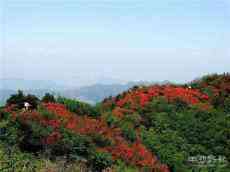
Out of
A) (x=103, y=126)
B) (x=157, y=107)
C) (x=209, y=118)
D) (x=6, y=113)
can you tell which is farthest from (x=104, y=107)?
(x=6, y=113)

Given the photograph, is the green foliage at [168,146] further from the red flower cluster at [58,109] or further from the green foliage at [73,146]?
the green foliage at [73,146]

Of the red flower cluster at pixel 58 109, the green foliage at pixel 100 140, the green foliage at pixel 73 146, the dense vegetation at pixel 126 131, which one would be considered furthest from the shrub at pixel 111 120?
the green foliage at pixel 73 146

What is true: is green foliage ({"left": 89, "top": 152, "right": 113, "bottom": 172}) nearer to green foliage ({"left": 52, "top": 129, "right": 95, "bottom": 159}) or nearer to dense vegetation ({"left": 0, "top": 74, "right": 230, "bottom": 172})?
dense vegetation ({"left": 0, "top": 74, "right": 230, "bottom": 172})

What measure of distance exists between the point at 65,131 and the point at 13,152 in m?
2.03

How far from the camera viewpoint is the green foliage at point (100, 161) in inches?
598

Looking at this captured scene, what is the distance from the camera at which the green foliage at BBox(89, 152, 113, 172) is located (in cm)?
1518

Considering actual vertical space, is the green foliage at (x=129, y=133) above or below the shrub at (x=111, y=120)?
below

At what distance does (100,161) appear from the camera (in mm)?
15305

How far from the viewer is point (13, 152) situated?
46.1 ft

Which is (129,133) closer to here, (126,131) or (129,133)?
(129,133)

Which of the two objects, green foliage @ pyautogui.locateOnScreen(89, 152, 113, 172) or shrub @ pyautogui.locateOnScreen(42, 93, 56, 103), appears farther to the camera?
shrub @ pyautogui.locateOnScreen(42, 93, 56, 103)

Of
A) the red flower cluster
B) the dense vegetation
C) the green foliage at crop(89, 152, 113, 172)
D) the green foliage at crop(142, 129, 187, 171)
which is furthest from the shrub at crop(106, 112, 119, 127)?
the green foliage at crop(89, 152, 113, 172)

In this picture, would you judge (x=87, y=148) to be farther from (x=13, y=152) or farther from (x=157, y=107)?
(x=157, y=107)

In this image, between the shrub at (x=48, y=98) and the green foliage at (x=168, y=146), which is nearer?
the green foliage at (x=168, y=146)
